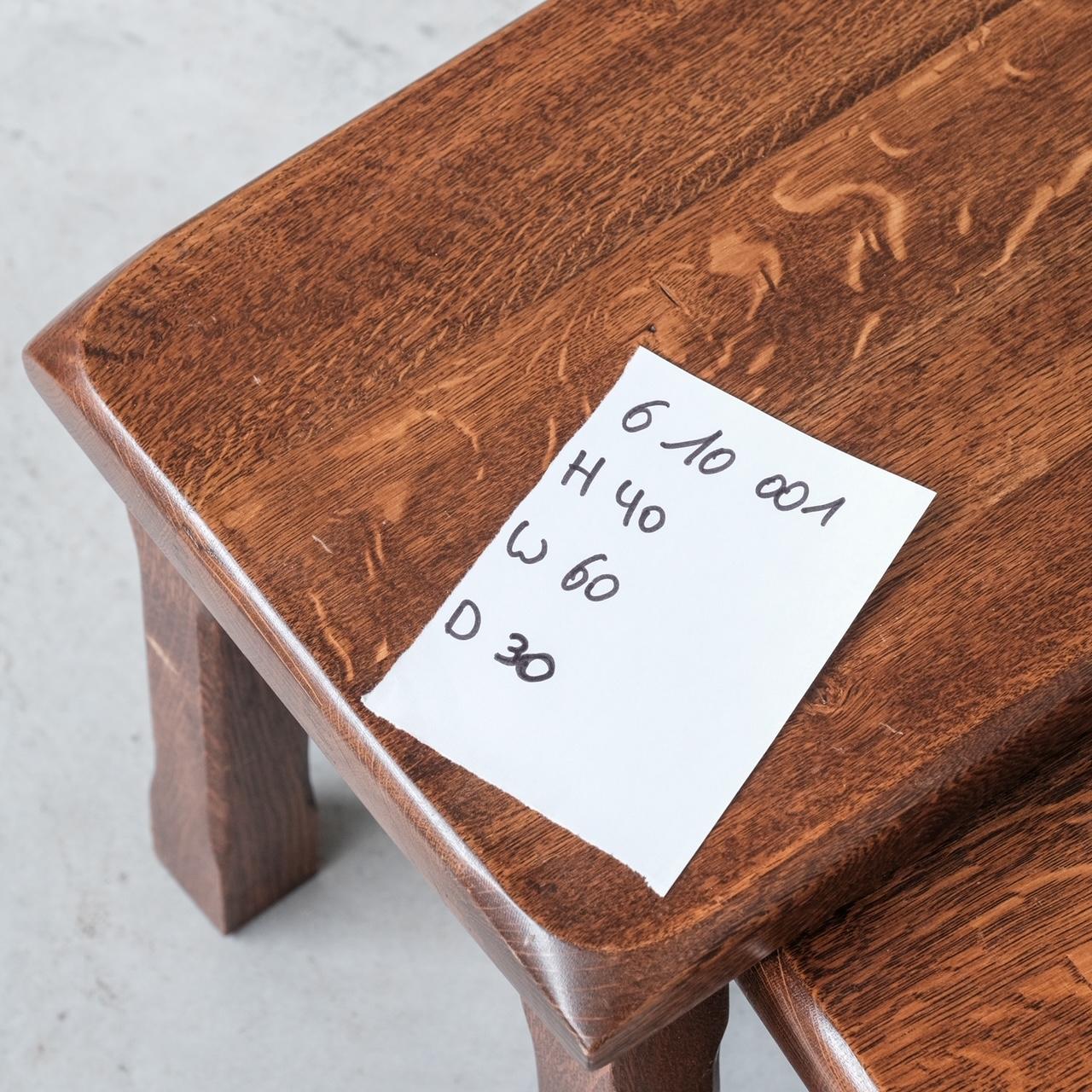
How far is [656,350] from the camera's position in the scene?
27.5 inches

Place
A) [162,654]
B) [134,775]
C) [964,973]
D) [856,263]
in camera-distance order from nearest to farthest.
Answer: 1. [964,973]
2. [856,263]
3. [162,654]
4. [134,775]

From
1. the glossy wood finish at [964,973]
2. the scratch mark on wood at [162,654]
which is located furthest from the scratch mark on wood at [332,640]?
the scratch mark on wood at [162,654]

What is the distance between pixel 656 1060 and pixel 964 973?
0.17 m

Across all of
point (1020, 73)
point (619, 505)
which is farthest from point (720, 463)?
point (1020, 73)

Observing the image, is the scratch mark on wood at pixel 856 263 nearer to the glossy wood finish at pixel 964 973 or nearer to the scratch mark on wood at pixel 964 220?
the scratch mark on wood at pixel 964 220

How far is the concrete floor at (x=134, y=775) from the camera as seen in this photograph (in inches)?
43.3

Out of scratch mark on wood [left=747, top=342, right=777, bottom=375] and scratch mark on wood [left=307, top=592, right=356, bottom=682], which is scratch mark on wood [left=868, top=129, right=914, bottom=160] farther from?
scratch mark on wood [left=307, top=592, right=356, bottom=682]

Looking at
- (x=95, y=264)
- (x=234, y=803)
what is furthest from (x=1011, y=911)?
(x=95, y=264)

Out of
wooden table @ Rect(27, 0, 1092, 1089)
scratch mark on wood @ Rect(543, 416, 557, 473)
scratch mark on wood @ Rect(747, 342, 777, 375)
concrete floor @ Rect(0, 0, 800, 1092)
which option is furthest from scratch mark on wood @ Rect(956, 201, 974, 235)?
concrete floor @ Rect(0, 0, 800, 1092)

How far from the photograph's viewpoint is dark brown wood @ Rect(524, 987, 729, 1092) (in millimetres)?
695

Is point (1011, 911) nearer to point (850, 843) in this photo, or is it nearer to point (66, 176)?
point (850, 843)

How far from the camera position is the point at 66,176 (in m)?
1.49

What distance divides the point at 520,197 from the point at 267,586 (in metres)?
0.24

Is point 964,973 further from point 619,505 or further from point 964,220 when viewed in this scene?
point 964,220
